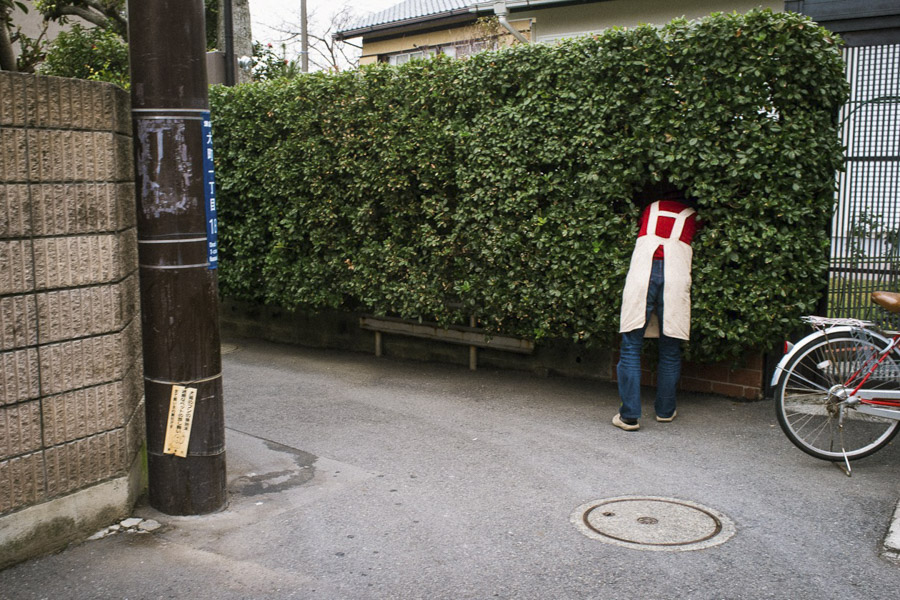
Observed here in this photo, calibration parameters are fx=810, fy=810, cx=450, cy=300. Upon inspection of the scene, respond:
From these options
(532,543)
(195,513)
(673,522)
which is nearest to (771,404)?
(673,522)

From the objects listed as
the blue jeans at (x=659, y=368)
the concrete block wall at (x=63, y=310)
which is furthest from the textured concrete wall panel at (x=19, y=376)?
the blue jeans at (x=659, y=368)

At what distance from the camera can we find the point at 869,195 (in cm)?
649

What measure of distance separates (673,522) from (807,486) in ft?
3.68

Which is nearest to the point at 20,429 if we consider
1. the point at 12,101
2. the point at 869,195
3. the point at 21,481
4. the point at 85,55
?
the point at 21,481

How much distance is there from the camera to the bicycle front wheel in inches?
209

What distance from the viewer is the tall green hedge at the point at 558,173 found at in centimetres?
609

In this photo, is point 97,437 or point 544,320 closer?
point 97,437

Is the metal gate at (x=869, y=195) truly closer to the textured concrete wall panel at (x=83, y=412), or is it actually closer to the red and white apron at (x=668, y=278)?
the red and white apron at (x=668, y=278)

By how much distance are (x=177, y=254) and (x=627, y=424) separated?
3638 mm

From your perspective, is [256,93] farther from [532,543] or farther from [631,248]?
[532,543]

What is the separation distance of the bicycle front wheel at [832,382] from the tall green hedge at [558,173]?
79 centimetres

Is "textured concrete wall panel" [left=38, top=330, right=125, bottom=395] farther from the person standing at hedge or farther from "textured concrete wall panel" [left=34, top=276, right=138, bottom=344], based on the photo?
the person standing at hedge

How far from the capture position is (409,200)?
7.94m

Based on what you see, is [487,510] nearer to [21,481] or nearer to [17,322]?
[21,481]
